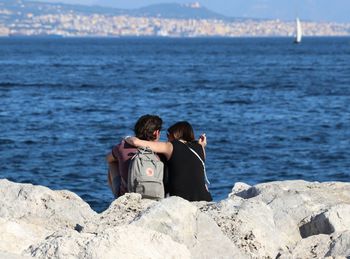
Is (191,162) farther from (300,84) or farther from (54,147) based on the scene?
(300,84)

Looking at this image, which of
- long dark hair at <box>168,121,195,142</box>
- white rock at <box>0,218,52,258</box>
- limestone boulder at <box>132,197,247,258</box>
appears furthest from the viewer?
long dark hair at <box>168,121,195,142</box>

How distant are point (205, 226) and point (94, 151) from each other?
1689cm

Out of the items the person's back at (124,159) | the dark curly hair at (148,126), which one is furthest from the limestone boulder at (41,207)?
the dark curly hair at (148,126)

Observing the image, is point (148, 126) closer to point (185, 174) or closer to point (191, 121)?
point (185, 174)

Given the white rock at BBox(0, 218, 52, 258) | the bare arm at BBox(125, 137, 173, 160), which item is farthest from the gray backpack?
the white rock at BBox(0, 218, 52, 258)

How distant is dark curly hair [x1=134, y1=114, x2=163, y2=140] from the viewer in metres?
9.08

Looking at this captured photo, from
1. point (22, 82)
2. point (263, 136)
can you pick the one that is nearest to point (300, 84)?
point (22, 82)

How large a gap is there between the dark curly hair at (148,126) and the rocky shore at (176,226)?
0.79m

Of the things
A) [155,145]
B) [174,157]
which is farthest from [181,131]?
[155,145]

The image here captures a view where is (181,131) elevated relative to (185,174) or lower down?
elevated

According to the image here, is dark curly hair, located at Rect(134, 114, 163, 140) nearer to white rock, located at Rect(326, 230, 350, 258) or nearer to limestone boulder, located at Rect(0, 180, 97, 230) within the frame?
limestone boulder, located at Rect(0, 180, 97, 230)

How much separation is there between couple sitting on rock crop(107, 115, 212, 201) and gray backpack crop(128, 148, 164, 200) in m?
0.14

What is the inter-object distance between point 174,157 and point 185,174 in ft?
Answer: 0.59

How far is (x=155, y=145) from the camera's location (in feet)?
29.6
